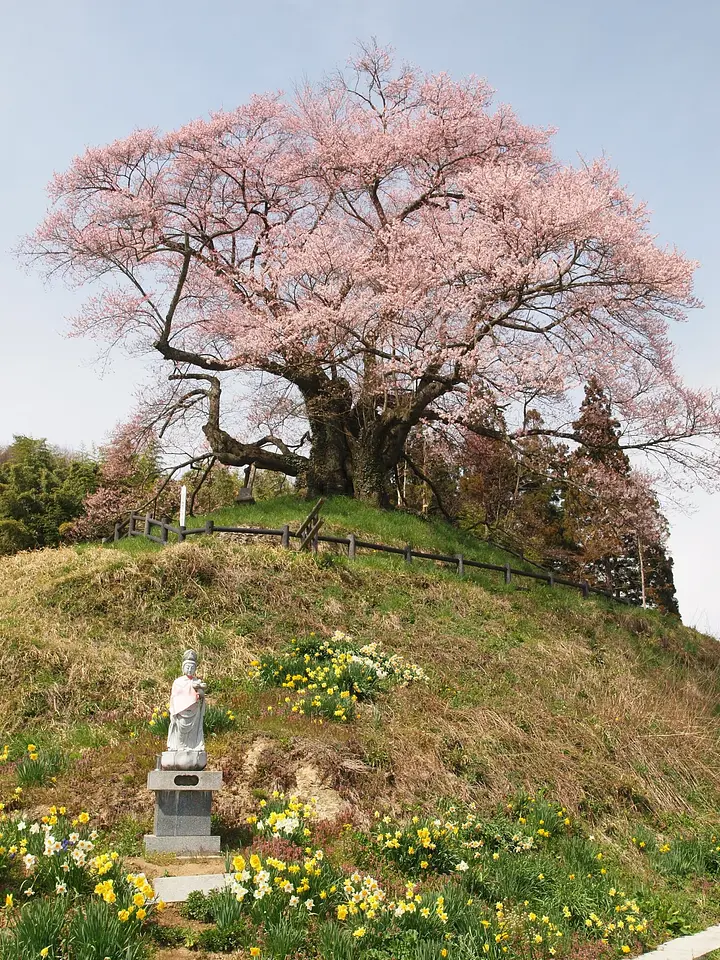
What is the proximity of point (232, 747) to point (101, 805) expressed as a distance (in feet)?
6.21

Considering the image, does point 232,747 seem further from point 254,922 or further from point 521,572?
point 521,572

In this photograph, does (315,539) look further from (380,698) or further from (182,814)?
(182,814)

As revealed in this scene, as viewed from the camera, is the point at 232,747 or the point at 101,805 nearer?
the point at 101,805

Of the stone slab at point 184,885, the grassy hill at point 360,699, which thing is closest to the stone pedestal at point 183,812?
the grassy hill at point 360,699

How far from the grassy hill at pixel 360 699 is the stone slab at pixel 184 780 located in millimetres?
688

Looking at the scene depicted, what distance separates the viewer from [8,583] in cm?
1697

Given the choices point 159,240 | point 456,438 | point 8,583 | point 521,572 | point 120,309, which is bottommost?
point 8,583

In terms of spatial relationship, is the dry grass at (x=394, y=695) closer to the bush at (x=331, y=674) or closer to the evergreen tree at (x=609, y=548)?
the bush at (x=331, y=674)

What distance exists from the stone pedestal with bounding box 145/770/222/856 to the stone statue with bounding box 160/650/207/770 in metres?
0.09

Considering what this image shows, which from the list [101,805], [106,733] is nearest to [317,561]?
[106,733]

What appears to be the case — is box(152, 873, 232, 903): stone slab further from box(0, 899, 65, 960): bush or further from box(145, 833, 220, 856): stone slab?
box(0, 899, 65, 960): bush

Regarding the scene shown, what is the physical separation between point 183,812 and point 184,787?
256 millimetres

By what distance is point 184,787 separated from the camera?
8.20 metres

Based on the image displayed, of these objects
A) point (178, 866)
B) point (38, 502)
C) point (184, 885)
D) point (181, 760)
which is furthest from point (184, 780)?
point (38, 502)
